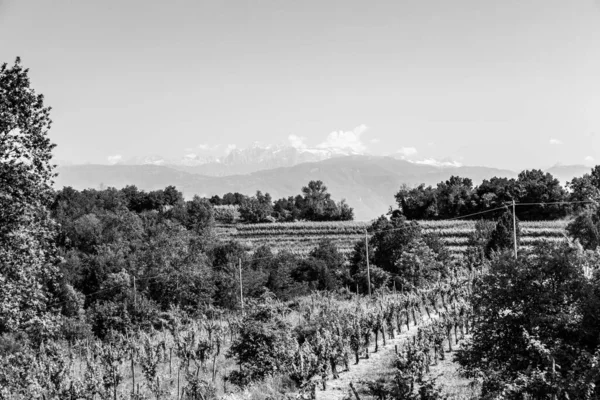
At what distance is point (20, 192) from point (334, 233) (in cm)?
6652

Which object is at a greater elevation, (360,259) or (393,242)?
(393,242)

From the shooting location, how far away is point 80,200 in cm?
8212

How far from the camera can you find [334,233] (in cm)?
7919

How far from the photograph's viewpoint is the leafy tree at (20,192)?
13969mm

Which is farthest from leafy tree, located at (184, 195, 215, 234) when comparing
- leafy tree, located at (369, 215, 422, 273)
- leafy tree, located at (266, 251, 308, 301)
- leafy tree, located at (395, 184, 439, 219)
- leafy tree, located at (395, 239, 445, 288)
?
leafy tree, located at (395, 239, 445, 288)

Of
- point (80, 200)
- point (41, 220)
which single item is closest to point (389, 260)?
point (41, 220)

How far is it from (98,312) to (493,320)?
106 ft

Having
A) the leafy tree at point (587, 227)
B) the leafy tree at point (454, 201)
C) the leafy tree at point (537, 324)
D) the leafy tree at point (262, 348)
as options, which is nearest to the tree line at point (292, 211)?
the leafy tree at point (454, 201)

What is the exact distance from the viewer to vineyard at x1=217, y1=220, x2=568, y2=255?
6031 cm

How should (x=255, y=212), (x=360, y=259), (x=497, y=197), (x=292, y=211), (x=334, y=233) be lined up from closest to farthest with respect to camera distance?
(x=360, y=259) < (x=497, y=197) < (x=334, y=233) < (x=255, y=212) < (x=292, y=211)

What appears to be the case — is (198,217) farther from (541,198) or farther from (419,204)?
(541,198)

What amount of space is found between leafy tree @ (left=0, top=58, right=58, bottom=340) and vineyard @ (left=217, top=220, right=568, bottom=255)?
47519mm

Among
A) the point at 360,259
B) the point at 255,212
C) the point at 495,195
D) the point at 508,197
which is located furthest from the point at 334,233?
the point at 360,259

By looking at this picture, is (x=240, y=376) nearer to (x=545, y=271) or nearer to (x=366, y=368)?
(x=366, y=368)
